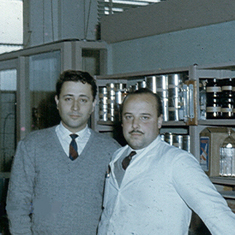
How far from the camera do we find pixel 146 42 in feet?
11.2

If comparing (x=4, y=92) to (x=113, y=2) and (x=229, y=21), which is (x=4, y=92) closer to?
(x=113, y=2)

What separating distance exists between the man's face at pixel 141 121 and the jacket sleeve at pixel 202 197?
0.22 metres

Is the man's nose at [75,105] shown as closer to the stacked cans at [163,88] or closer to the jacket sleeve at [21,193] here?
the jacket sleeve at [21,193]

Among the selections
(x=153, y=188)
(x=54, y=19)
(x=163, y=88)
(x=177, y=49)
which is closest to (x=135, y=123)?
(x=153, y=188)

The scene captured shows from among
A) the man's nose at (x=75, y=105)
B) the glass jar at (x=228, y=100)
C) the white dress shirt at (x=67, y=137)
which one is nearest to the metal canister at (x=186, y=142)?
the glass jar at (x=228, y=100)

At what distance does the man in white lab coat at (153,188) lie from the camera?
131 cm

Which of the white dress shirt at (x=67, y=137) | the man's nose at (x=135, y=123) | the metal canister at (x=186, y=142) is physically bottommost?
the metal canister at (x=186, y=142)

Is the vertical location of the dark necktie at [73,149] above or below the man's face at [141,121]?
below

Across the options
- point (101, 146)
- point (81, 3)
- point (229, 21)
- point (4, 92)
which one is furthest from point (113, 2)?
point (101, 146)

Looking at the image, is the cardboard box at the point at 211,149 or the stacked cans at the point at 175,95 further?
the stacked cans at the point at 175,95

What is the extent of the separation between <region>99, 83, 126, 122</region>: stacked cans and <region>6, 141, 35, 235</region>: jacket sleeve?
1317 millimetres

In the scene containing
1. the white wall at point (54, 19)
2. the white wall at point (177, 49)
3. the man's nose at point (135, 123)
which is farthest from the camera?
the white wall at point (54, 19)

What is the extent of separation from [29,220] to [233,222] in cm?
103

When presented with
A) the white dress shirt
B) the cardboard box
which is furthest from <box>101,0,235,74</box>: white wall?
the white dress shirt
